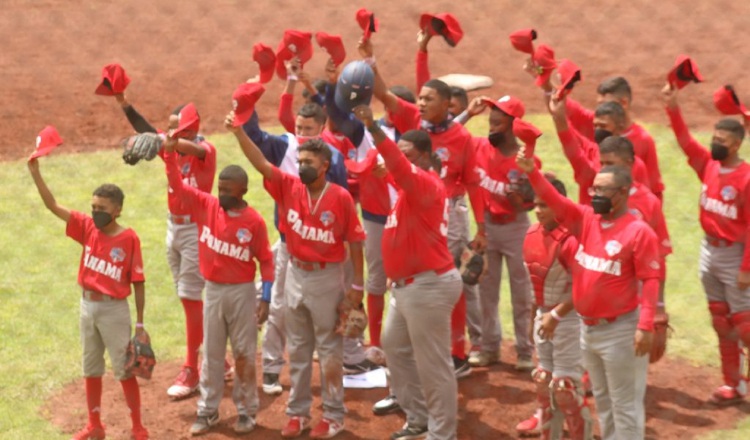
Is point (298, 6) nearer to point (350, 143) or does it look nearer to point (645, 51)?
point (645, 51)

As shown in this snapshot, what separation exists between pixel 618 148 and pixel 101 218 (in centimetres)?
298

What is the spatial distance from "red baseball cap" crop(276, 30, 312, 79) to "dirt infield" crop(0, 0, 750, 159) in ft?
21.0

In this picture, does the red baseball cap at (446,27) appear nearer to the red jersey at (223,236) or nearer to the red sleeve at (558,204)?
the red jersey at (223,236)

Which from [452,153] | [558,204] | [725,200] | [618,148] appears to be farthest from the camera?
[452,153]

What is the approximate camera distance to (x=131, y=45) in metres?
16.6

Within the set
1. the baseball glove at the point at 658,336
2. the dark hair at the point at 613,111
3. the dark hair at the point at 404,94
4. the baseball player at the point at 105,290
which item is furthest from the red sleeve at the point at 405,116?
the baseball glove at the point at 658,336

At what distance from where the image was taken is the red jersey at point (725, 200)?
772cm

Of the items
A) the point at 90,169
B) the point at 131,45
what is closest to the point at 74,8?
the point at 131,45

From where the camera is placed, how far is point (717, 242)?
7914 millimetres

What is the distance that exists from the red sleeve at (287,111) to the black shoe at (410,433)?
2.26 m

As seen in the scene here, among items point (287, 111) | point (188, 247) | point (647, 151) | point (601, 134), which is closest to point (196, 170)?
point (188, 247)

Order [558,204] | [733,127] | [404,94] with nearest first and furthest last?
[558,204]
[733,127]
[404,94]

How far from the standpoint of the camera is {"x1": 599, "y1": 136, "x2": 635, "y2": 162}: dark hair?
6910 millimetres

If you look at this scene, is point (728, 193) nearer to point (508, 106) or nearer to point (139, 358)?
point (508, 106)
